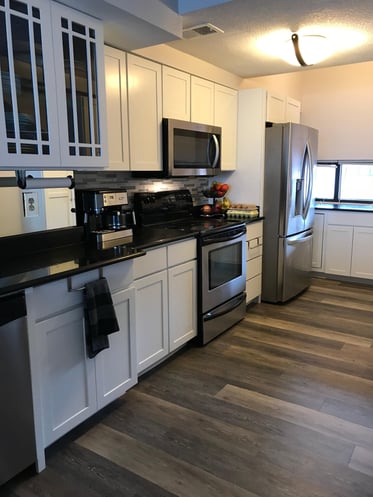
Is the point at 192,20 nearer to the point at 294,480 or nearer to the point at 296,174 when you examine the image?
the point at 296,174

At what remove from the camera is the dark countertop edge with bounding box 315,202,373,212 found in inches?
185

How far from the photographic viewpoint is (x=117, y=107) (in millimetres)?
2615

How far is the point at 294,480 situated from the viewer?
177 cm

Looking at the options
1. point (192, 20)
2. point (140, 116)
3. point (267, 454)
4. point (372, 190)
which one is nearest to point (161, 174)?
point (140, 116)

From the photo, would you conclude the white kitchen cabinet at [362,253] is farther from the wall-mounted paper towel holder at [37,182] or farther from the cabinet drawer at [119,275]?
the wall-mounted paper towel holder at [37,182]

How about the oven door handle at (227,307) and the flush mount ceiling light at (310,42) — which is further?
the oven door handle at (227,307)

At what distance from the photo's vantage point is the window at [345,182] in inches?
203

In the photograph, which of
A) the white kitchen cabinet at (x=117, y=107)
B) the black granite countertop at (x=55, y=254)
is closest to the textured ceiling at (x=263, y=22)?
the white kitchen cabinet at (x=117, y=107)

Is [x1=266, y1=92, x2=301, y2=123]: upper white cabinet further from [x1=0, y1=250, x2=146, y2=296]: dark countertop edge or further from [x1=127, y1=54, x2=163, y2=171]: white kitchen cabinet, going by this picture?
[x1=0, y1=250, x2=146, y2=296]: dark countertop edge

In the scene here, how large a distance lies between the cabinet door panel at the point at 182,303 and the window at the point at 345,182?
2.84m

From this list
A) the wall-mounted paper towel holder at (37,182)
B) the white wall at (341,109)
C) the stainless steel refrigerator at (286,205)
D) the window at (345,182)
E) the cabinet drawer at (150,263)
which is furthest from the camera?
the window at (345,182)

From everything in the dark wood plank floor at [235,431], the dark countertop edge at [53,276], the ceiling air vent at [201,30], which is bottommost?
the dark wood plank floor at [235,431]

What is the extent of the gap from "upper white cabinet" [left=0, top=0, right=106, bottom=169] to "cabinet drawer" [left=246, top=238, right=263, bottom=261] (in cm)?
191

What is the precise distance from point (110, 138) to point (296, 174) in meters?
2.07
